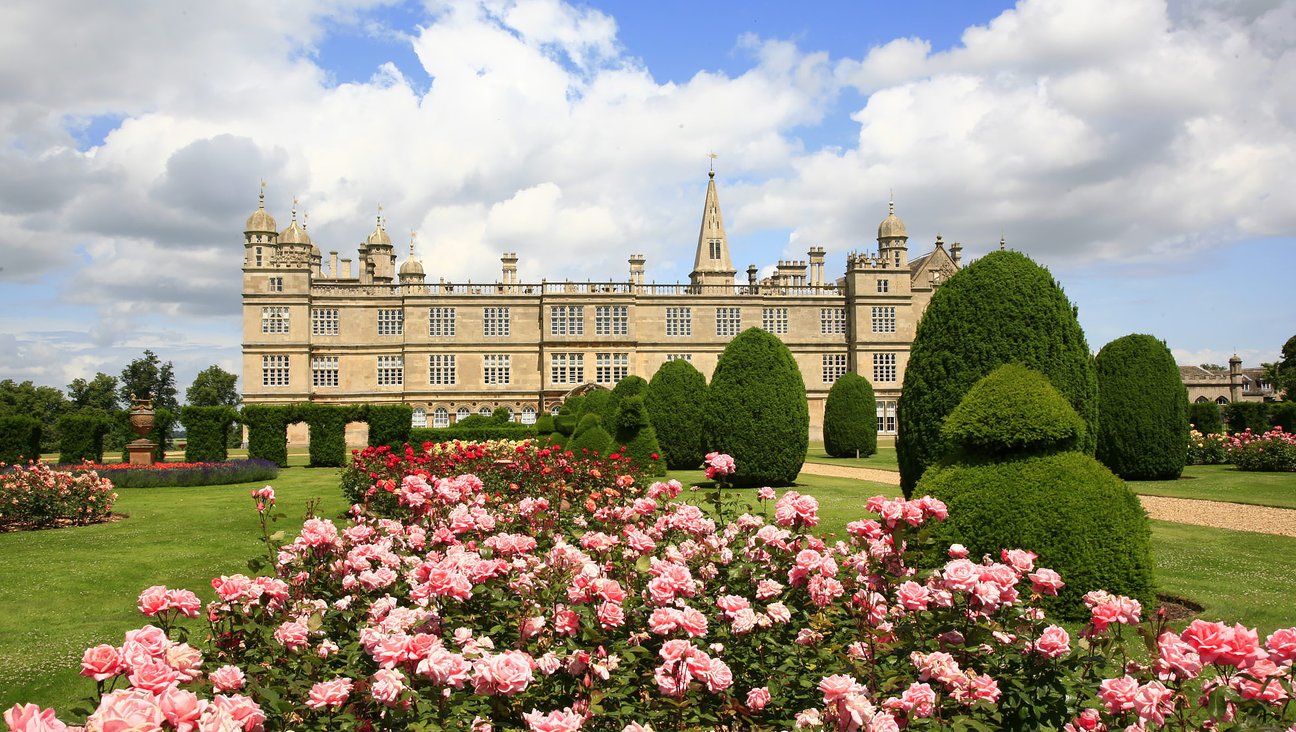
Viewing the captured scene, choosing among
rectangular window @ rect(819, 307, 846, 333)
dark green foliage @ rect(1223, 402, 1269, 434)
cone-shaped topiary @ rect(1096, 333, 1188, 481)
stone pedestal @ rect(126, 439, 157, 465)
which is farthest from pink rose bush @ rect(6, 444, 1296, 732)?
rectangular window @ rect(819, 307, 846, 333)

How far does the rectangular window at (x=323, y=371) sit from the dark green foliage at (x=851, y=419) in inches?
1036

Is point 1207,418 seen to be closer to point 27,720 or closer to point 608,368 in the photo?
point 608,368

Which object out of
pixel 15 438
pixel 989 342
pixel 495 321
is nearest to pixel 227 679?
pixel 989 342

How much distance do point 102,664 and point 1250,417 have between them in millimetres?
34975

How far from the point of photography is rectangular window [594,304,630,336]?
4509 centimetres

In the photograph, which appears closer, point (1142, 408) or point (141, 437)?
point (1142, 408)

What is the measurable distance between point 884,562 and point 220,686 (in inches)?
119

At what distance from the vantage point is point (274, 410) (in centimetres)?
2770

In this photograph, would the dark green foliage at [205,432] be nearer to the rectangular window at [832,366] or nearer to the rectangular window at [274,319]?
the rectangular window at [274,319]

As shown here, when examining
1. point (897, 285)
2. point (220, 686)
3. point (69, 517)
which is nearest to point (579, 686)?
point (220, 686)

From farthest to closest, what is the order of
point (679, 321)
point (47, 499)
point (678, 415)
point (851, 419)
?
point (679, 321) → point (851, 419) → point (678, 415) → point (47, 499)

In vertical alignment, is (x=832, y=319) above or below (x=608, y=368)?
above

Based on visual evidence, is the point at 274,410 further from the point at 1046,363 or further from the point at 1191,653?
the point at 1191,653

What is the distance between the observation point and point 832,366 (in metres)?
47.7
